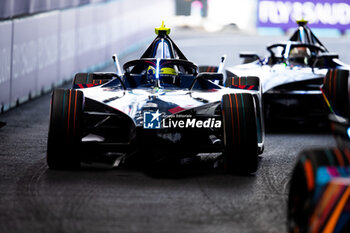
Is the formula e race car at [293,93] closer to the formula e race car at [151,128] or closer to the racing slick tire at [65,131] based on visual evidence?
the formula e race car at [151,128]

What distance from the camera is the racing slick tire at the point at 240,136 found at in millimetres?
7855

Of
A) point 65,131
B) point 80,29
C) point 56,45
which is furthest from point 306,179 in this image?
point 80,29

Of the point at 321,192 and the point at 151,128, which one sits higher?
the point at 321,192

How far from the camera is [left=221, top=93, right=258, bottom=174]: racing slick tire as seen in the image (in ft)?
25.8

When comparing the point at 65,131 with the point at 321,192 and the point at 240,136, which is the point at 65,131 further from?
the point at 321,192

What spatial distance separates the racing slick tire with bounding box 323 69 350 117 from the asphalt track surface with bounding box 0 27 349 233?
88 cm

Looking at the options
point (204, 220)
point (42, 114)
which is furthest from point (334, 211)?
point (42, 114)

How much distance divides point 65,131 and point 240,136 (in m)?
1.66

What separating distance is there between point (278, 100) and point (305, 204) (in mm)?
7063

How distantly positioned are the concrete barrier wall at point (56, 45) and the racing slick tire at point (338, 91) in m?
6.78

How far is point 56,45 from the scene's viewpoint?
17.0 meters

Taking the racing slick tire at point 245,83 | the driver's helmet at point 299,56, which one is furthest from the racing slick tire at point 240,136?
the driver's helmet at point 299,56

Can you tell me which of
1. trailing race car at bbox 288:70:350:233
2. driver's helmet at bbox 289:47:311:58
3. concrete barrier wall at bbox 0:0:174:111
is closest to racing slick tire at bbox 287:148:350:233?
trailing race car at bbox 288:70:350:233

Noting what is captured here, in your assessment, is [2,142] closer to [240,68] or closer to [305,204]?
[240,68]
